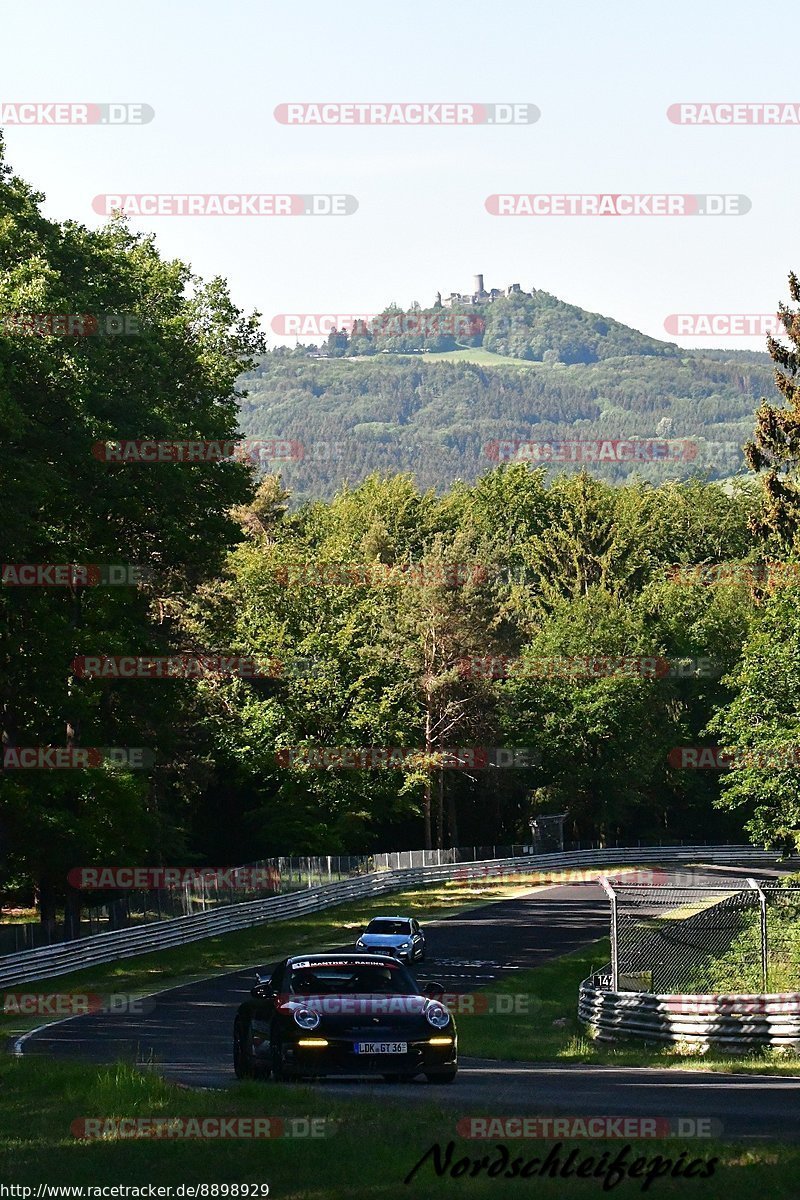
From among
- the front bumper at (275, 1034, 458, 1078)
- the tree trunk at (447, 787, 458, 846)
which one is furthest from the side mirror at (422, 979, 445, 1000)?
the tree trunk at (447, 787, 458, 846)

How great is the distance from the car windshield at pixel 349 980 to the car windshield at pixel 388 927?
81.7ft

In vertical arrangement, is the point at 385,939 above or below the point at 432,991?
below

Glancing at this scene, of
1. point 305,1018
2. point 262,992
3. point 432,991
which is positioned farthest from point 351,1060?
point 262,992

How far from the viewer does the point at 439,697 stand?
80.2 m

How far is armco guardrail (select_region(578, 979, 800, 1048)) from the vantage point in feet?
66.0

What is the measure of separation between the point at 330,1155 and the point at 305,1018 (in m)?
4.98

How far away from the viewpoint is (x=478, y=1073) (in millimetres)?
17203

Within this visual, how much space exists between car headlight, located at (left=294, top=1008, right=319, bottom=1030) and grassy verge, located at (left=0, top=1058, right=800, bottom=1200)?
2.14 metres

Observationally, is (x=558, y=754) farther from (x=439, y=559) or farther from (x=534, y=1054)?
(x=534, y=1054)

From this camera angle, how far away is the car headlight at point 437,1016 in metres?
15.4

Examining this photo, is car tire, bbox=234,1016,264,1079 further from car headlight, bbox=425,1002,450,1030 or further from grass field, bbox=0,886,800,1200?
car headlight, bbox=425,1002,450,1030

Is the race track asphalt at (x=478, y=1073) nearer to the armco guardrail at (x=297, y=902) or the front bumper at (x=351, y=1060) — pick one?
the front bumper at (x=351, y=1060)

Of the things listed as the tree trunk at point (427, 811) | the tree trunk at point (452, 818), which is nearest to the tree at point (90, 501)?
the tree trunk at point (427, 811)

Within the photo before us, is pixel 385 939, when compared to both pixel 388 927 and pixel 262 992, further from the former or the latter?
pixel 262 992
